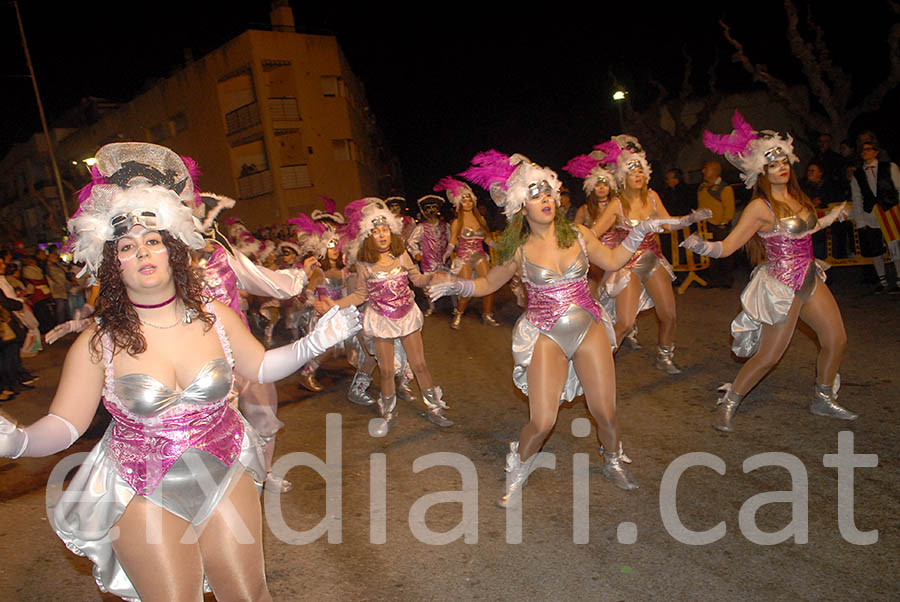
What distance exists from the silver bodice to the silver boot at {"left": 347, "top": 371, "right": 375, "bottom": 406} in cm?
457

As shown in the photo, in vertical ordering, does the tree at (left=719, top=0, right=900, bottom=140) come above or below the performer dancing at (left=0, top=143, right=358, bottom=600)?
above

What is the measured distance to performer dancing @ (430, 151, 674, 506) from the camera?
13.7 ft

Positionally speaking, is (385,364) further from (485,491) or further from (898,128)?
(898,128)

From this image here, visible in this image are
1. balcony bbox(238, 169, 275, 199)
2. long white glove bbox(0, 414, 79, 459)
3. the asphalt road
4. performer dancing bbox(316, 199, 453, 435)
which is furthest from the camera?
balcony bbox(238, 169, 275, 199)

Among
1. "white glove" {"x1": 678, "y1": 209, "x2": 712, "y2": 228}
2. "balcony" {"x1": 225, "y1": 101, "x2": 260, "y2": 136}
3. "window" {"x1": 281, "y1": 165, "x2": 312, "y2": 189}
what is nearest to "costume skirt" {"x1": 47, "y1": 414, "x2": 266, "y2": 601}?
"white glove" {"x1": 678, "y1": 209, "x2": 712, "y2": 228}

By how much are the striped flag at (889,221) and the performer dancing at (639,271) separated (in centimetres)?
432

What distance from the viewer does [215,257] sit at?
4.84 m

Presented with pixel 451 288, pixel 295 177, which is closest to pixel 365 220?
pixel 451 288

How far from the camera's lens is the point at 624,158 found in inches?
277

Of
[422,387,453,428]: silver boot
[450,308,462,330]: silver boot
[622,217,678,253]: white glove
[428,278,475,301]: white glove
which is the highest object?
[622,217,678,253]: white glove

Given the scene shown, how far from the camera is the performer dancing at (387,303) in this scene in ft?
19.6

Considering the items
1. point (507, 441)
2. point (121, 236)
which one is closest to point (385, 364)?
point (507, 441)

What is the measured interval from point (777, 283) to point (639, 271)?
2005 millimetres

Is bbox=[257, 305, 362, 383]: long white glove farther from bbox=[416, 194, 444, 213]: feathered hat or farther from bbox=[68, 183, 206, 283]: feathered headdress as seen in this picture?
bbox=[416, 194, 444, 213]: feathered hat
